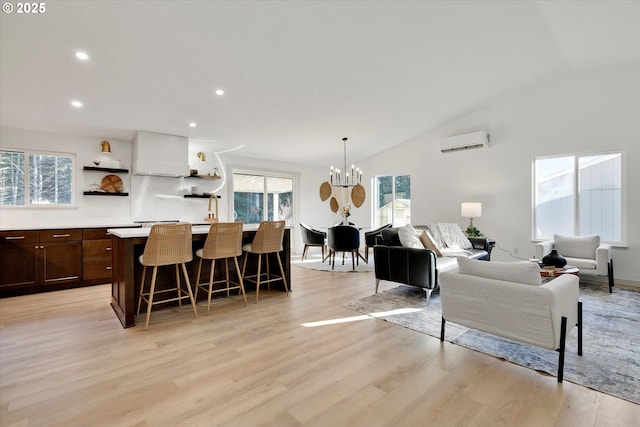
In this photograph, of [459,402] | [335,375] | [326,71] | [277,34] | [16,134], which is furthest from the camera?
[16,134]

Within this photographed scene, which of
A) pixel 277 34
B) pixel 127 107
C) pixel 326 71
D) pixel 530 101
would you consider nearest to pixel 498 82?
pixel 530 101

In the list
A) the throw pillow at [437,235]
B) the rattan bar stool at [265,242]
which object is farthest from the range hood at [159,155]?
the throw pillow at [437,235]

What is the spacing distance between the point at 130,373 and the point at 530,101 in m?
6.90

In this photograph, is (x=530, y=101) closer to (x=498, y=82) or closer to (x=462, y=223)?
(x=498, y=82)

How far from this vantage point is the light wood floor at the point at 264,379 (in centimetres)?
Answer: 168

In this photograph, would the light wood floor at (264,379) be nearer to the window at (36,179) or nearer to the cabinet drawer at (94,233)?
the cabinet drawer at (94,233)

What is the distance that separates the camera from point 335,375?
209 cm

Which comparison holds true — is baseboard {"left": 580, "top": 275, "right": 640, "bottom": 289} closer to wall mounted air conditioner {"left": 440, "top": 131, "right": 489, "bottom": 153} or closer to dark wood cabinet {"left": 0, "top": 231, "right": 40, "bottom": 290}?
wall mounted air conditioner {"left": 440, "top": 131, "right": 489, "bottom": 153}

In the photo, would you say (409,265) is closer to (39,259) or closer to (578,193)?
(578,193)

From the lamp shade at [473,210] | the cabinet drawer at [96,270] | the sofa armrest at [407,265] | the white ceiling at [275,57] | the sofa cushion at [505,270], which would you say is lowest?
the cabinet drawer at [96,270]

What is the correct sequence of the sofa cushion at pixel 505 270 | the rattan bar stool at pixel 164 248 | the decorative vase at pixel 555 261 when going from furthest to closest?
the decorative vase at pixel 555 261
the rattan bar stool at pixel 164 248
the sofa cushion at pixel 505 270

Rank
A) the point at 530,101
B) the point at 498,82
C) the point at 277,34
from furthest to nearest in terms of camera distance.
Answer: the point at 530,101 < the point at 498,82 < the point at 277,34

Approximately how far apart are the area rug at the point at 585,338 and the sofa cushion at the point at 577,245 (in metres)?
0.71

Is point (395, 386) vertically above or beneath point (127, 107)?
beneath
